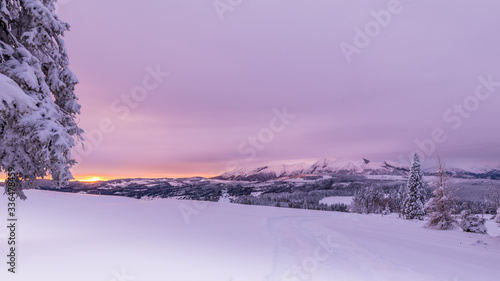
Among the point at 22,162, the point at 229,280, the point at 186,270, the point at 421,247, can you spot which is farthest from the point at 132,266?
the point at 421,247

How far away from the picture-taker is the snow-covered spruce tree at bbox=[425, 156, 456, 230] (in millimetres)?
24125

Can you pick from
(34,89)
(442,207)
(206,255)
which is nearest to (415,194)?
(442,207)

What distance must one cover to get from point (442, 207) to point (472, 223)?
2.56 m

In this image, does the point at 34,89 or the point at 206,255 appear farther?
the point at 34,89

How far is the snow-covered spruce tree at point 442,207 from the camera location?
24.1m

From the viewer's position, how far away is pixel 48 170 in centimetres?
995
